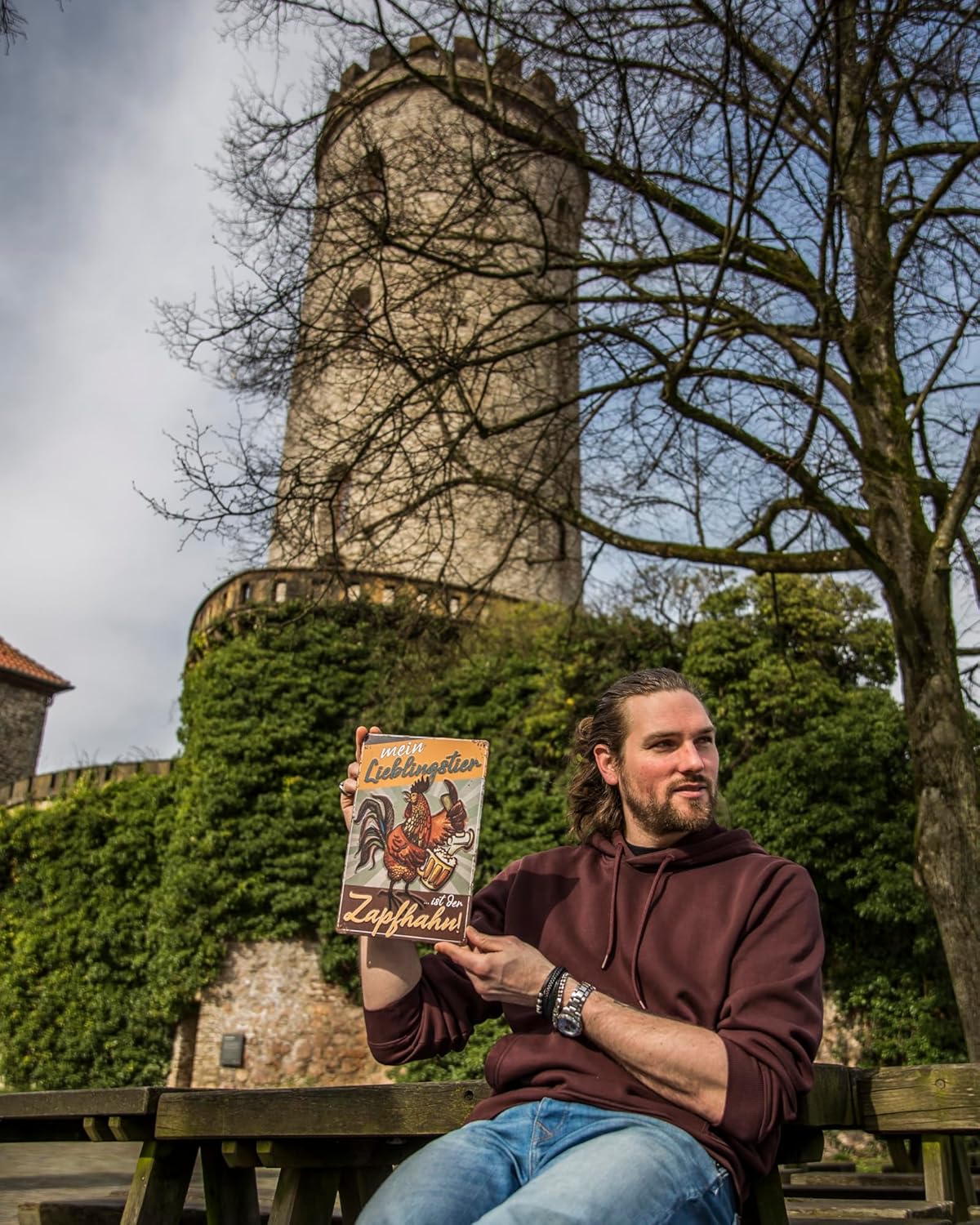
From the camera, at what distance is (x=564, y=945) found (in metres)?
2.21

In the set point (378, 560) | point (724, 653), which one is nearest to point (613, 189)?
point (378, 560)

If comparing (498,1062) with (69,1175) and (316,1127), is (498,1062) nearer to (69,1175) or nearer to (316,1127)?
(316,1127)

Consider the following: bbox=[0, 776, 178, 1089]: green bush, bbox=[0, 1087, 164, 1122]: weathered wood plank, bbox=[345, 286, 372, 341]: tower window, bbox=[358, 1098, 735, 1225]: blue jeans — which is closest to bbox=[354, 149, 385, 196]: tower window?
bbox=[345, 286, 372, 341]: tower window

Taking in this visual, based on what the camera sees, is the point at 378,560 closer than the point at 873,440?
No

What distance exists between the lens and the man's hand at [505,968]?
2057mm

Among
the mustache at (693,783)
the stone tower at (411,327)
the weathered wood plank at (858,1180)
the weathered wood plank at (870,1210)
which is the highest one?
the stone tower at (411,327)

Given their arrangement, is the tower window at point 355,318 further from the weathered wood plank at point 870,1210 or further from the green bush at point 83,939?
the green bush at point 83,939

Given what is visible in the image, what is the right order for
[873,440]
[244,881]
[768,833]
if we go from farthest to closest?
[244,881] < [768,833] < [873,440]

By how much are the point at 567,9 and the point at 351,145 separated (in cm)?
236

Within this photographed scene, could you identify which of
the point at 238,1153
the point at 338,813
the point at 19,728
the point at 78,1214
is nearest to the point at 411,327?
the point at 338,813

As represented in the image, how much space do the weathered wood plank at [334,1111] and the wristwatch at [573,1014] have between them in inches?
10.6

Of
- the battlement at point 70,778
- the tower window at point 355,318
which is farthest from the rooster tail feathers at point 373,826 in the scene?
the battlement at point 70,778

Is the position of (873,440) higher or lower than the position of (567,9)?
lower

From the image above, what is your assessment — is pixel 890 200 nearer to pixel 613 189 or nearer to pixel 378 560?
pixel 613 189
